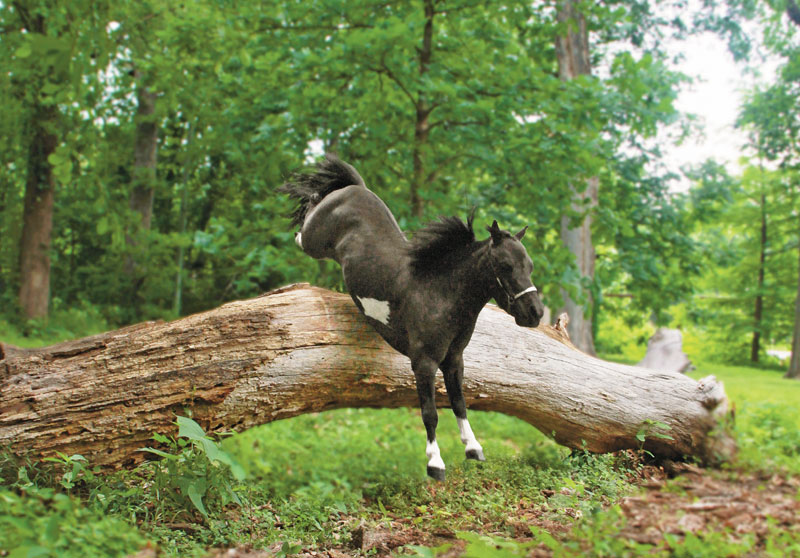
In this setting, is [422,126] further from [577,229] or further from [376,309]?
[577,229]

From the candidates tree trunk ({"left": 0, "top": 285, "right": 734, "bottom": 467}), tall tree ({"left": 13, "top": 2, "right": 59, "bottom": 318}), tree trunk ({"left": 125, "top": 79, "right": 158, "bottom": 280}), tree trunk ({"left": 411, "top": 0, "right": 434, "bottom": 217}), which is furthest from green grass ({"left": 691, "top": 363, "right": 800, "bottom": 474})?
tall tree ({"left": 13, "top": 2, "right": 59, "bottom": 318})

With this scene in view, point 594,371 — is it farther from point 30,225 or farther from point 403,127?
point 30,225

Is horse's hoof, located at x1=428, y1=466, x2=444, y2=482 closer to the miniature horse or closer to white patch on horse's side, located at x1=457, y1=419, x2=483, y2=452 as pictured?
the miniature horse

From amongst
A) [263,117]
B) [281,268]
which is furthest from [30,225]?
[281,268]

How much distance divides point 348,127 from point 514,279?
13.6ft

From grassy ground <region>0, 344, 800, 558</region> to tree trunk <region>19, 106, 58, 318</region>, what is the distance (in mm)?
7114

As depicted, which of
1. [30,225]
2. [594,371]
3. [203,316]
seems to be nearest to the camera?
[203,316]

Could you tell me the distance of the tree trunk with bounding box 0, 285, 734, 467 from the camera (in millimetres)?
3389

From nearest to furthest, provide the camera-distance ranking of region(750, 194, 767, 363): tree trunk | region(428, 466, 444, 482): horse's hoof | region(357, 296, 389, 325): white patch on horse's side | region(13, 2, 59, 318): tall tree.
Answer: region(428, 466, 444, 482): horse's hoof → region(357, 296, 389, 325): white patch on horse's side → region(13, 2, 59, 318): tall tree → region(750, 194, 767, 363): tree trunk

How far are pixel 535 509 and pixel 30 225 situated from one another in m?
9.66

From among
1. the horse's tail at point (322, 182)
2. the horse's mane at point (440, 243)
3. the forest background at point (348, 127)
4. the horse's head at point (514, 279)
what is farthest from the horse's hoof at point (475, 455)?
the forest background at point (348, 127)

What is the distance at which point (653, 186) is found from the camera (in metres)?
12.6

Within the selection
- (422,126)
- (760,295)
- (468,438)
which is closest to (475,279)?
(468,438)

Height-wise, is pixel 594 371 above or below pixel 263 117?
below
